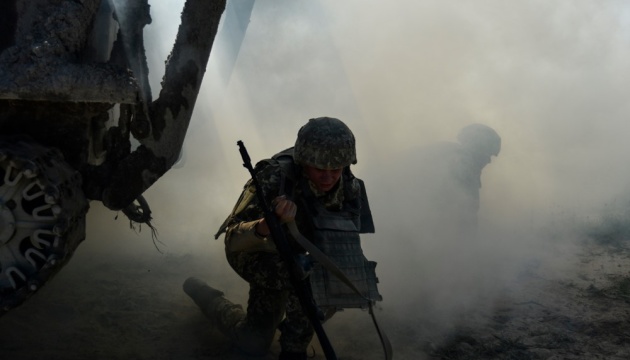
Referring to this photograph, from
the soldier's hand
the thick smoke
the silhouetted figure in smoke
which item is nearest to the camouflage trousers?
the soldier's hand

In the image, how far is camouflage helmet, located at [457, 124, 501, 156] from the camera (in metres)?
7.15

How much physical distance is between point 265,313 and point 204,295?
80 centimetres

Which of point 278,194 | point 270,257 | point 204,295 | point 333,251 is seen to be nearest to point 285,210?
point 278,194

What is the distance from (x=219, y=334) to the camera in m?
4.72

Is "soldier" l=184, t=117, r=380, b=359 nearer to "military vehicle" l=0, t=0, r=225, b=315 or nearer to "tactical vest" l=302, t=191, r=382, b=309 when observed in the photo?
"tactical vest" l=302, t=191, r=382, b=309

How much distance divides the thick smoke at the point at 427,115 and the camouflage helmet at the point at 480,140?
1.44 ft

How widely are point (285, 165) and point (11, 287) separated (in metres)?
1.64

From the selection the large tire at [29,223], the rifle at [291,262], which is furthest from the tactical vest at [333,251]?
the large tire at [29,223]

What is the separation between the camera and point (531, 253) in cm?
670

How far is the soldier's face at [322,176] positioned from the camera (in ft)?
13.3

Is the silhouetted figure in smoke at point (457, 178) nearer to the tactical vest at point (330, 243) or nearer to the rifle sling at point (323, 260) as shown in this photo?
the tactical vest at point (330, 243)

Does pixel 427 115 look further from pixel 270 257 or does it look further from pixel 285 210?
pixel 285 210

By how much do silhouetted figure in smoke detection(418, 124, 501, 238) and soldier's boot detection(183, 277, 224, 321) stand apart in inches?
102

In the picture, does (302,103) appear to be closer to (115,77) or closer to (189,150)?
(189,150)
